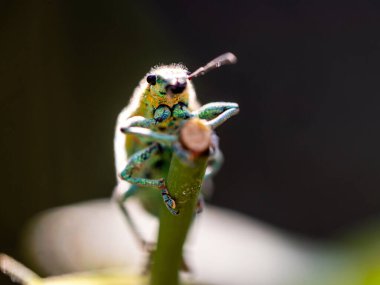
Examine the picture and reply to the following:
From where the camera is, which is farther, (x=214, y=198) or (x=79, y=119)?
(x=214, y=198)

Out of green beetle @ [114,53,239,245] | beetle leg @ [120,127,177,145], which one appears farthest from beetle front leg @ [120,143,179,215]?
beetle leg @ [120,127,177,145]

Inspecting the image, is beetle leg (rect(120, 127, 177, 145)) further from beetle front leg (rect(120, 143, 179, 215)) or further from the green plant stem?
beetle front leg (rect(120, 143, 179, 215))

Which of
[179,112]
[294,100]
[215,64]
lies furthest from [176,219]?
[294,100]

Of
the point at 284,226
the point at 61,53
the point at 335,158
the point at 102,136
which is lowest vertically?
the point at 284,226

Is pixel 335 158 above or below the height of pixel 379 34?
below

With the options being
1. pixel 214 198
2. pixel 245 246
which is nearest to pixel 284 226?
pixel 214 198

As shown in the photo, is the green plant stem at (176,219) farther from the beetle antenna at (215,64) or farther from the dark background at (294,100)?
the dark background at (294,100)

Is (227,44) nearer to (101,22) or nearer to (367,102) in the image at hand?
(367,102)

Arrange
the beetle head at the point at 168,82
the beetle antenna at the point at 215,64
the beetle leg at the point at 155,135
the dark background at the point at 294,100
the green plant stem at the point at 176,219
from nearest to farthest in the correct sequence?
the green plant stem at the point at 176,219, the beetle leg at the point at 155,135, the beetle head at the point at 168,82, the beetle antenna at the point at 215,64, the dark background at the point at 294,100

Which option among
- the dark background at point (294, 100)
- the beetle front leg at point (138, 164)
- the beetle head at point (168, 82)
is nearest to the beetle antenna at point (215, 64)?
the beetle head at point (168, 82)
